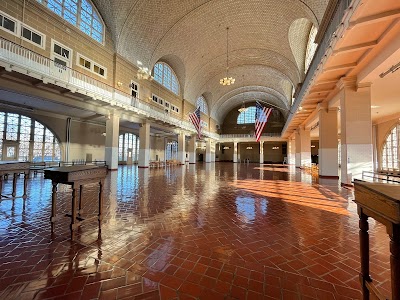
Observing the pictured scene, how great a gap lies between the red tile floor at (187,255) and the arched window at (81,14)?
1186 cm

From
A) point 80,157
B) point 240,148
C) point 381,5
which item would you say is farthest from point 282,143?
point 381,5

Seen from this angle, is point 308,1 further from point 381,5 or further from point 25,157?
point 25,157

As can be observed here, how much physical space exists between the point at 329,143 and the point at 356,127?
3559 millimetres

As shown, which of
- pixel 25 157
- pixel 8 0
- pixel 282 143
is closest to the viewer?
pixel 8 0

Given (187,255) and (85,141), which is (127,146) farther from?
(187,255)

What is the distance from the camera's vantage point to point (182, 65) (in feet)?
68.4

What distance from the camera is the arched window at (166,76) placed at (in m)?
19.7

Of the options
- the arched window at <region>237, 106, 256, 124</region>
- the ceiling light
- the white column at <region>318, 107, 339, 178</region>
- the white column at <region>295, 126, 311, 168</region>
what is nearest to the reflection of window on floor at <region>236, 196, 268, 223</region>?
the white column at <region>318, 107, 339, 178</region>

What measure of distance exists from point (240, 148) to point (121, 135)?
82.3ft

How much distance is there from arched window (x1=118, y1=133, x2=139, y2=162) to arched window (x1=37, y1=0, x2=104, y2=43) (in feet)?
38.6

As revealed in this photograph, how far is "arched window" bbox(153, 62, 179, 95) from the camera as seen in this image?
64.5ft

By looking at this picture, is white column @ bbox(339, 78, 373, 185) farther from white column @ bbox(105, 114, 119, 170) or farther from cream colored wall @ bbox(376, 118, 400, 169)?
white column @ bbox(105, 114, 119, 170)

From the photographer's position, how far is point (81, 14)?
12.2m

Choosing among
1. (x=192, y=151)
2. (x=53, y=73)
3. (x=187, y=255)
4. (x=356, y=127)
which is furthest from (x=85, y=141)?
(x=356, y=127)
